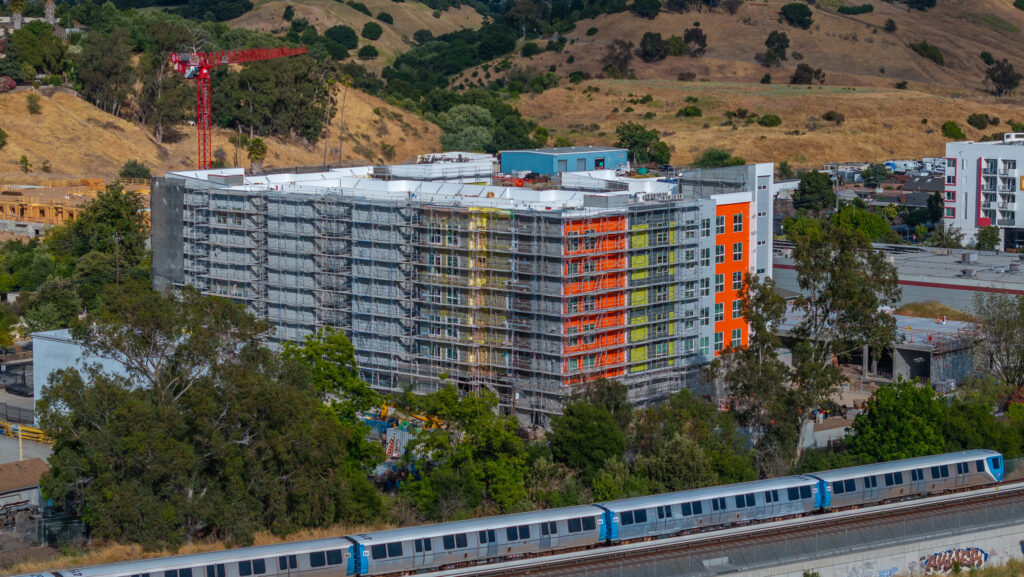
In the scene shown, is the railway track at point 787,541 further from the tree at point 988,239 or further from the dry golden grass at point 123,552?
the tree at point 988,239

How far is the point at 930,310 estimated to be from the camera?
292 ft

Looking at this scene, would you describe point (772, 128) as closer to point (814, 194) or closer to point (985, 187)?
point (814, 194)

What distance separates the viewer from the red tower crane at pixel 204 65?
12088cm

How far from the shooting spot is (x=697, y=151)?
584 feet

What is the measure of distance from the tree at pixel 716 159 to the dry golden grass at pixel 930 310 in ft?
258

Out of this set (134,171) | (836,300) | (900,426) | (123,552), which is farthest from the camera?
(134,171)

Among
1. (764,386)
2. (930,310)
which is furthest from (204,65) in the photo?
(764,386)

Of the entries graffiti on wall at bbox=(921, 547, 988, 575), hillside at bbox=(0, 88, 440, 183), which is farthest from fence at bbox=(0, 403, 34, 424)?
hillside at bbox=(0, 88, 440, 183)

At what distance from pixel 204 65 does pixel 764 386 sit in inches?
3109

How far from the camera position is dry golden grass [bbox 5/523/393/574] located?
153ft

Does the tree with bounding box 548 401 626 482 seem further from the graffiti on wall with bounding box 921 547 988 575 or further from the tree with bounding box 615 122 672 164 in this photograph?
the tree with bounding box 615 122 672 164

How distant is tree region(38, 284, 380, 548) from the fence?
20556 millimetres

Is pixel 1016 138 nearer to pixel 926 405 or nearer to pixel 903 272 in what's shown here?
pixel 903 272

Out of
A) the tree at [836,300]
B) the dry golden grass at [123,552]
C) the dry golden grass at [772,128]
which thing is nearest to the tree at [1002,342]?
the tree at [836,300]
